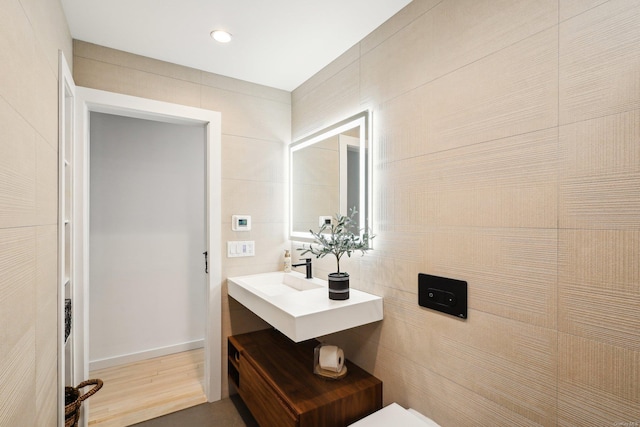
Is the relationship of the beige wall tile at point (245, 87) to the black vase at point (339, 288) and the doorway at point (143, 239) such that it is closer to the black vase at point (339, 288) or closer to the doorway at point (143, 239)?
the doorway at point (143, 239)

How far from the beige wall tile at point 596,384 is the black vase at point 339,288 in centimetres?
93

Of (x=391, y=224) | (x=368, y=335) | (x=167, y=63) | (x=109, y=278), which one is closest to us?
(x=391, y=224)

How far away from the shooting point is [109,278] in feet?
9.27

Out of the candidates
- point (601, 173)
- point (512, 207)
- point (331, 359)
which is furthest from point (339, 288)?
point (601, 173)

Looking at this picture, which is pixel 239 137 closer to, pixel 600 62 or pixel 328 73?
pixel 328 73

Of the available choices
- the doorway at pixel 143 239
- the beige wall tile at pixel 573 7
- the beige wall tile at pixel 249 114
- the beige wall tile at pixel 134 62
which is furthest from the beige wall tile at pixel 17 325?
the doorway at pixel 143 239

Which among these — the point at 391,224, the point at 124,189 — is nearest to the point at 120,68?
the point at 124,189

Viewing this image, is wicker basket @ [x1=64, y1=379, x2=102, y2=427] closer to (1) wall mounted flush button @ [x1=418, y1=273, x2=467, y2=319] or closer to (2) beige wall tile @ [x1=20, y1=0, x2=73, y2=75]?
(2) beige wall tile @ [x1=20, y1=0, x2=73, y2=75]

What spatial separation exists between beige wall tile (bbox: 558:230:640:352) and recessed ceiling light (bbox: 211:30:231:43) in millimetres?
1929

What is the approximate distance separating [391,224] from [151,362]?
2.63m

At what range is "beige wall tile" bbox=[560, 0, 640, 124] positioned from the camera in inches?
35.6

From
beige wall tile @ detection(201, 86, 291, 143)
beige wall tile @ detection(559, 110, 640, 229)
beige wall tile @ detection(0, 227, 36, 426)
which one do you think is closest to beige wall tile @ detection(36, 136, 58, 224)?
beige wall tile @ detection(0, 227, 36, 426)

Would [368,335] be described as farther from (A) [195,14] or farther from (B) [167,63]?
(B) [167,63]

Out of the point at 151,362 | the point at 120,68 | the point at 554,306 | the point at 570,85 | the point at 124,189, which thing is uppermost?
the point at 120,68
